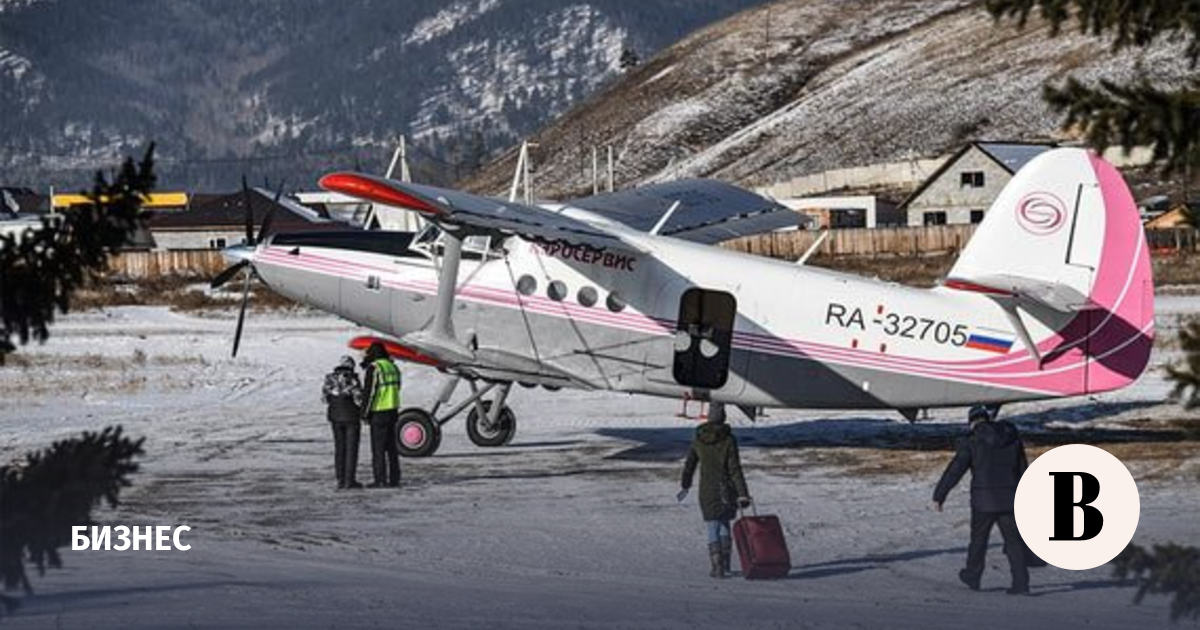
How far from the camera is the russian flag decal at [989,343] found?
22.4 metres

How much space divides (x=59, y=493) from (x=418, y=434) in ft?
56.0

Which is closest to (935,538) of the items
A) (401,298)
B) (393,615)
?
(393,615)

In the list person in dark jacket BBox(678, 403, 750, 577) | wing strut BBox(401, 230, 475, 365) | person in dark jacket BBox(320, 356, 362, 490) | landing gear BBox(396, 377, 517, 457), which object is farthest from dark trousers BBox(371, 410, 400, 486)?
person in dark jacket BBox(678, 403, 750, 577)

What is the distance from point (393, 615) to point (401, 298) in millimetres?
10712

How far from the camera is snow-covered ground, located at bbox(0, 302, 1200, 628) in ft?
47.2

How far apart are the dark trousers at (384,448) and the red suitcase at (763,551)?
6120mm

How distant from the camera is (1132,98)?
9070mm

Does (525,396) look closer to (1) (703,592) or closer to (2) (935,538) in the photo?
(2) (935,538)

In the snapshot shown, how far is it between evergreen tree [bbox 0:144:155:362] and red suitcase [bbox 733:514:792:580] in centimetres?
960

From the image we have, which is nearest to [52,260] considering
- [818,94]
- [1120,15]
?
[1120,15]

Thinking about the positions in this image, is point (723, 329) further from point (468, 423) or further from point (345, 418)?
point (345, 418)

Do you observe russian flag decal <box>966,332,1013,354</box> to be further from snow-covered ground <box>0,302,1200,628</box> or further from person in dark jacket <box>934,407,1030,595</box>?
person in dark jacket <box>934,407,1030,595</box>
